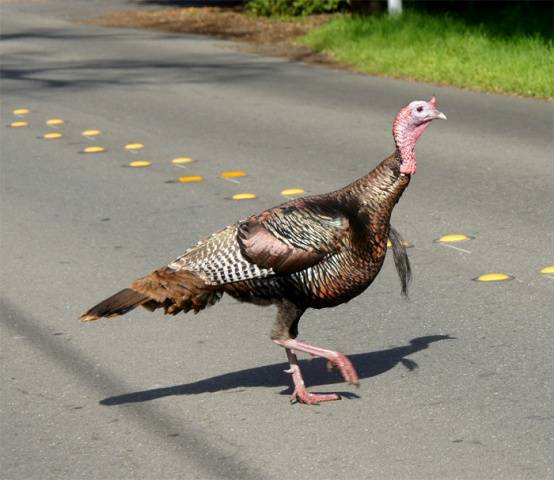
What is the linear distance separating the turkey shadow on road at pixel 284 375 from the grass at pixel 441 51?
330 inches

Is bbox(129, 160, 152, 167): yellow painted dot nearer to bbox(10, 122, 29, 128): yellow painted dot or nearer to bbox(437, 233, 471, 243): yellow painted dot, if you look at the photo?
bbox(10, 122, 29, 128): yellow painted dot

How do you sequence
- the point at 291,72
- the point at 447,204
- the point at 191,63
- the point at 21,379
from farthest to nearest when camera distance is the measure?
1. the point at 191,63
2. the point at 291,72
3. the point at 447,204
4. the point at 21,379

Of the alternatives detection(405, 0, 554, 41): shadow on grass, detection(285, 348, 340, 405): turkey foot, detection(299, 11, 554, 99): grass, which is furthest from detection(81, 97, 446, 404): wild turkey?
detection(405, 0, 554, 41): shadow on grass

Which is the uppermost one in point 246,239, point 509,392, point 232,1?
point 246,239

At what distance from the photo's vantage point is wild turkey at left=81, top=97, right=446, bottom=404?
5793mm

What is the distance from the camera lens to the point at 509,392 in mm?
6102

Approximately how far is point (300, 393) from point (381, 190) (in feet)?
3.24

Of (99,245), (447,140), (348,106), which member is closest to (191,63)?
(348,106)

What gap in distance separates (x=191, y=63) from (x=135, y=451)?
13.8m

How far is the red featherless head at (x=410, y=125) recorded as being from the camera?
5.92 meters

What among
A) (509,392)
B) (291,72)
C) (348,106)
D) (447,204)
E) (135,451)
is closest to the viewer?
(135,451)

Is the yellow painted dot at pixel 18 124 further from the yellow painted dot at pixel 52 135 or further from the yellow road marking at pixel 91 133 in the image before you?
the yellow road marking at pixel 91 133

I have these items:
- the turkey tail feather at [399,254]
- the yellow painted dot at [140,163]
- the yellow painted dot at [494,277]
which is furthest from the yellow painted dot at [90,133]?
the turkey tail feather at [399,254]

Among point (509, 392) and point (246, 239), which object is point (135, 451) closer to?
point (246, 239)
